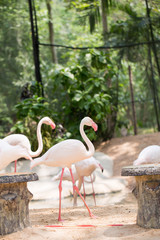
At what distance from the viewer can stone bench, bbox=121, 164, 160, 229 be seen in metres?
3.11

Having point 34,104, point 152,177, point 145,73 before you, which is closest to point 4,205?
point 152,177

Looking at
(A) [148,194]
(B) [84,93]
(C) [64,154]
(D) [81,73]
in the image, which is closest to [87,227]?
(A) [148,194]

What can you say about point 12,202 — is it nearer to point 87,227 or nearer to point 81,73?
point 87,227

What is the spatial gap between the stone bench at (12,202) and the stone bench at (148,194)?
1.00 m

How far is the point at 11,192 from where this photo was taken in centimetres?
321

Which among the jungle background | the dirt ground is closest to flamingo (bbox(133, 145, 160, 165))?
the dirt ground

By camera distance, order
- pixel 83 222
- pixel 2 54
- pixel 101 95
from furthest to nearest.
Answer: pixel 2 54 < pixel 101 95 < pixel 83 222

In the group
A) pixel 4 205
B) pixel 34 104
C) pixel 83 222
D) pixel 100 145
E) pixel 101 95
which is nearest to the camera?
pixel 4 205

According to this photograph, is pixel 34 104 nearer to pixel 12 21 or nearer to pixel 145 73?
pixel 145 73

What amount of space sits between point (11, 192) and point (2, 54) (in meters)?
13.4

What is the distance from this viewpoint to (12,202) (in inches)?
125

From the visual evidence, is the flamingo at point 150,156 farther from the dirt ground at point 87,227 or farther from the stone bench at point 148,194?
the stone bench at point 148,194

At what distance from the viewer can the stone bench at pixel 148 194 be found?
3.11 metres

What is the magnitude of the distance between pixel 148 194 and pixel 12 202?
4.19 feet
